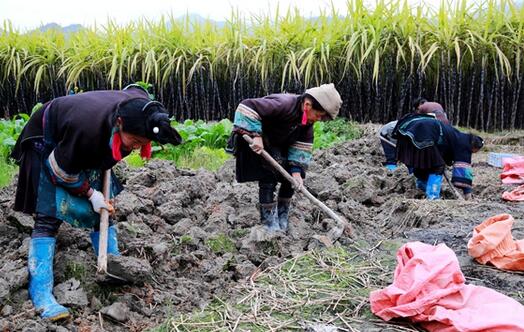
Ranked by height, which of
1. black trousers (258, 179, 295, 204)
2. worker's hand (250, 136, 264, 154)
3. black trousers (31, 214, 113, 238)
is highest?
worker's hand (250, 136, 264, 154)

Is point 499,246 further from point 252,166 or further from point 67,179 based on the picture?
point 67,179

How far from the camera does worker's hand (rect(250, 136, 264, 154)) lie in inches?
137

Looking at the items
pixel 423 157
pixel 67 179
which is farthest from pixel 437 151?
pixel 67 179

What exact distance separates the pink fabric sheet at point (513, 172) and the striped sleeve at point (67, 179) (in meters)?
4.24

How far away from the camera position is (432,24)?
7871 mm

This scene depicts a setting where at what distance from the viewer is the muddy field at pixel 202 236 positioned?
8.36 feet

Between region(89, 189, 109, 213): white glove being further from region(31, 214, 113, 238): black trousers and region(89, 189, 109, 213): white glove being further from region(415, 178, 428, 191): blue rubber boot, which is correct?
region(415, 178, 428, 191): blue rubber boot

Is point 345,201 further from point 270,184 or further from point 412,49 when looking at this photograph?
point 412,49

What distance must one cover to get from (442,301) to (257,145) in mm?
1614

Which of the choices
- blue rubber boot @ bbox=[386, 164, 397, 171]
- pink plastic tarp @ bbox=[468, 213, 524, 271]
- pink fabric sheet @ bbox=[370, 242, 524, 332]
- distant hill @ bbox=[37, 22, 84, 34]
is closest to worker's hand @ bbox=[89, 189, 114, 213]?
pink fabric sheet @ bbox=[370, 242, 524, 332]

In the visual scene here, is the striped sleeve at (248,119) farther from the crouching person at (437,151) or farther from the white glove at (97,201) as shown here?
the crouching person at (437,151)

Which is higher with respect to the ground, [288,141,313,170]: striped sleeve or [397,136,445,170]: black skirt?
[288,141,313,170]: striped sleeve

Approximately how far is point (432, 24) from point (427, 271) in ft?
20.7

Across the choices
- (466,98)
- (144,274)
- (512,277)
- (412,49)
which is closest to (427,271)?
(512,277)
